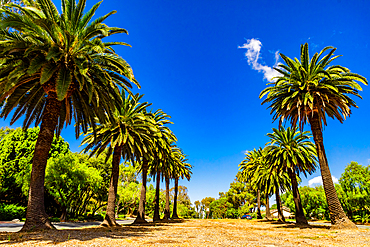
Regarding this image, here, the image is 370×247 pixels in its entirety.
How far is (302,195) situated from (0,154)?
2208 inches

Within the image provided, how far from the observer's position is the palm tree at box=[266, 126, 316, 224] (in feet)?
83.2

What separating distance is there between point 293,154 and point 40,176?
25114mm

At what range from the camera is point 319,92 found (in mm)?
18266

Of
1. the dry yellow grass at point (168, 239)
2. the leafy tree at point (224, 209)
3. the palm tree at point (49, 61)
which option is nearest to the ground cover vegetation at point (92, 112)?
the palm tree at point (49, 61)

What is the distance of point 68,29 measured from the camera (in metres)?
12.2

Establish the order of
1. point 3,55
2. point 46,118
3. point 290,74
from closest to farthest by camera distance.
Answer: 1. point 3,55
2. point 46,118
3. point 290,74

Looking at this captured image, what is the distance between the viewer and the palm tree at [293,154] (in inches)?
998

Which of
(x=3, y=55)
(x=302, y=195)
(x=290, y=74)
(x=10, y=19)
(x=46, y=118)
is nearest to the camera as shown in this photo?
(x=10, y=19)

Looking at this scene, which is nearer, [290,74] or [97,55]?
[97,55]

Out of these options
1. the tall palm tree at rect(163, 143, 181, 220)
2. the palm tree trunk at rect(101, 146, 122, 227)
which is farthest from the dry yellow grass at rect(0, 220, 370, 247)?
the tall palm tree at rect(163, 143, 181, 220)

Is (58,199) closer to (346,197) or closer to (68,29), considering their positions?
(68,29)

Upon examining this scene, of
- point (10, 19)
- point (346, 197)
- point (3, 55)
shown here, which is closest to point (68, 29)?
point (10, 19)

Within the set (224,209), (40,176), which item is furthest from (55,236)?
(224,209)

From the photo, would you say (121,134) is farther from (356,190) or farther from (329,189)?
(356,190)
